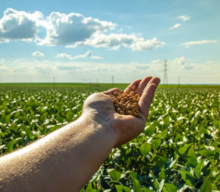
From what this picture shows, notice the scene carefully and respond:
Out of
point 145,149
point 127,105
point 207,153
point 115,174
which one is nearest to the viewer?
point 115,174

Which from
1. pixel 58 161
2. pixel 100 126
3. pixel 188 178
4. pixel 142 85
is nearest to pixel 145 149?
pixel 188 178

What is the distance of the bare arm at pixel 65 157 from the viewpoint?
1362mm

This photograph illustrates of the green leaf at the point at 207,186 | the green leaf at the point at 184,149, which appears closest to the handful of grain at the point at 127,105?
the green leaf at the point at 184,149

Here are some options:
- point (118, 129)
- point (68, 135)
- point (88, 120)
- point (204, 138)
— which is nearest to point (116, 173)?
point (118, 129)

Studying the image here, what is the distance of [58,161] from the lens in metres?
1.54

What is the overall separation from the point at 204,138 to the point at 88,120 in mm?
2382

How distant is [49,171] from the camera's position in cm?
145

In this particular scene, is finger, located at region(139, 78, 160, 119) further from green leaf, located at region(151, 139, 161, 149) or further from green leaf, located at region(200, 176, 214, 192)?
green leaf, located at region(200, 176, 214, 192)

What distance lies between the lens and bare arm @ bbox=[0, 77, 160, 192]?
136 centimetres

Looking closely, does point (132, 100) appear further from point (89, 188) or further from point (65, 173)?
point (65, 173)

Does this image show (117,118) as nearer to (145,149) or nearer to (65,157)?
(145,149)

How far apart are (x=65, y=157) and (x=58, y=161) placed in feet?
0.21

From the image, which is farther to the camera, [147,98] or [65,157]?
[147,98]

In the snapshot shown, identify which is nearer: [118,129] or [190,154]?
[118,129]
